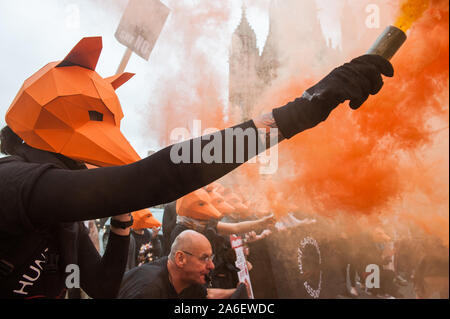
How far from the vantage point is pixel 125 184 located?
0.73 metres

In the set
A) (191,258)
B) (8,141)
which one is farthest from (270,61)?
(8,141)

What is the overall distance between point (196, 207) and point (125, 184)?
3337 millimetres

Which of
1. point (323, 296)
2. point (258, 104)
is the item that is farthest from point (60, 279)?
point (258, 104)

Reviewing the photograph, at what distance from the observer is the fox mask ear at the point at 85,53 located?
1135mm

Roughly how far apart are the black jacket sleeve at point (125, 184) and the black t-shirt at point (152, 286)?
5.47 ft

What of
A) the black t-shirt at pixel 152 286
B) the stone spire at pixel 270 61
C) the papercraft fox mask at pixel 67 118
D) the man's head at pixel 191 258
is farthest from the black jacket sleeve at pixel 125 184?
the stone spire at pixel 270 61

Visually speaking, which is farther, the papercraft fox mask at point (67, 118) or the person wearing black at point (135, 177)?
the papercraft fox mask at point (67, 118)

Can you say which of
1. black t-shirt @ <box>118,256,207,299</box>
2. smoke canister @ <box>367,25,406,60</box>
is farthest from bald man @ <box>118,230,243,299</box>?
smoke canister @ <box>367,25,406,60</box>

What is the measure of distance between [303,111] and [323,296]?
162 inches

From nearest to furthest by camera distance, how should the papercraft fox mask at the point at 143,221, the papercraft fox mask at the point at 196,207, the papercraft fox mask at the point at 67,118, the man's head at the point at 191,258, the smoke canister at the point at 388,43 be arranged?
1. the smoke canister at the point at 388,43
2. the papercraft fox mask at the point at 67,118
3. the man's head at the point at 191,258
4. the papercraft fox mask at the point at 196,207
5. the papercraft fox mask at the point at 143,221

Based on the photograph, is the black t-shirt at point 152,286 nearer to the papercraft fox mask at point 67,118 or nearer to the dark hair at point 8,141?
the dark hair at point 8,141

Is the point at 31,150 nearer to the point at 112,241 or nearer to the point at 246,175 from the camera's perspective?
the point at 112,241

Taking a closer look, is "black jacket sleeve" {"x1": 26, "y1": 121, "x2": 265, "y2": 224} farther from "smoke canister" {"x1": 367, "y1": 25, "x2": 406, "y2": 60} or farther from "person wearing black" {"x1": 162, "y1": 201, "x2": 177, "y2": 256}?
"person wearing black" {"x1": 162, "y1": 201, "x2": 177, "y2": 256}

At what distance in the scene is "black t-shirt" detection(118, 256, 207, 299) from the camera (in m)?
2.20
